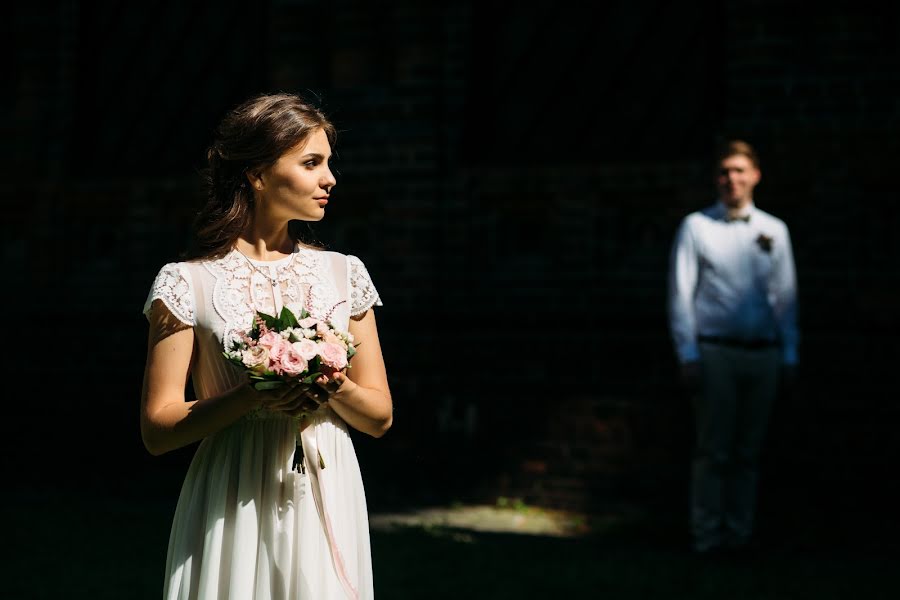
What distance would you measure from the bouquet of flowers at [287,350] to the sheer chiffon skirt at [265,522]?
0.99ft

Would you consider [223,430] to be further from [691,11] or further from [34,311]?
[34,311]

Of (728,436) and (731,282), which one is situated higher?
(731,282)

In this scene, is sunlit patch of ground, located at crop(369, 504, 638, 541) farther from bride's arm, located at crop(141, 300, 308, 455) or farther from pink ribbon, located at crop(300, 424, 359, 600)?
bride's arm, located at crop(141, 300, 308, 455)

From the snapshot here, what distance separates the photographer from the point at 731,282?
639cm

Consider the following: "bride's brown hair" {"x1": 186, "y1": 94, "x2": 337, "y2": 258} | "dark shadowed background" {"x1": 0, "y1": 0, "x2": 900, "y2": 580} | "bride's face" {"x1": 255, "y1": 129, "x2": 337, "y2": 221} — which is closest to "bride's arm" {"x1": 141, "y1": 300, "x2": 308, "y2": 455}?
"bride's brown hair" {"x1": 186, "y1": 94, "x2": 337, "y2": 258}

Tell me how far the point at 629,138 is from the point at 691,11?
3.45 feet

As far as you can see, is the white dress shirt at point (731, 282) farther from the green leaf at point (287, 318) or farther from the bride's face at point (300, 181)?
the green leaf at point (287, 318)

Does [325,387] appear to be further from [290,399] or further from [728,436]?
[728,436]

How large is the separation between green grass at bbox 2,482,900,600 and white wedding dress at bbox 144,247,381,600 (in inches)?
110

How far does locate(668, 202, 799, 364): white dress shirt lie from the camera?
20.9ft

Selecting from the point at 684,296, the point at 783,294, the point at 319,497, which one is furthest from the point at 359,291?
the point at 783,294

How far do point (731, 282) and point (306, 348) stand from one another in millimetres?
4325

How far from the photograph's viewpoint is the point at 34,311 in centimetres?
930

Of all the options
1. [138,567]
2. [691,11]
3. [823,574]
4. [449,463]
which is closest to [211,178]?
[138,567]
